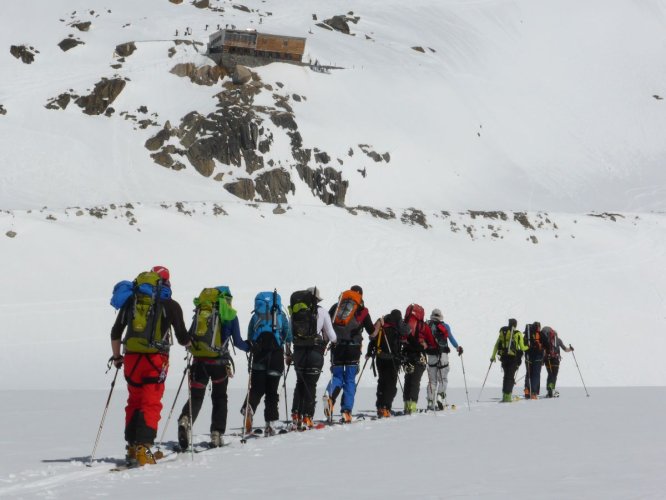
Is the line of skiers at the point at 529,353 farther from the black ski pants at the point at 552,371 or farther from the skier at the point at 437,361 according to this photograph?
the skier at the point at 437,361

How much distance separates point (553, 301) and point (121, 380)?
20790 mm

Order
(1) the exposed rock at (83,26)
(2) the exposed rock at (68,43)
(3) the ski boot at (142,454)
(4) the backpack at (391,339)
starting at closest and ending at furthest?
(3) the ski boot at (142,454) < (4) the backpack at (391,339) < (2) the exposed rock at (68,43) < (1) the exposed rock at (83,26)

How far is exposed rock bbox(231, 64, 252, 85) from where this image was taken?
61.4 m

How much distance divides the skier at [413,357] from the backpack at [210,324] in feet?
15.7

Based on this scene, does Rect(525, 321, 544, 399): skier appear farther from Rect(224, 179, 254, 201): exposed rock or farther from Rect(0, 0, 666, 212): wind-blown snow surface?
Rect(224, 179, 254, 201): exposed rock

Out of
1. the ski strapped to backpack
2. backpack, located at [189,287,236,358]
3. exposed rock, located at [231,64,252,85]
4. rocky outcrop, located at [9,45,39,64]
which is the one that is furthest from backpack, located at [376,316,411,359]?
rocky outcrop, located at [9,45,39,64]

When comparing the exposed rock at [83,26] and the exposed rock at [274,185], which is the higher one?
the exposed rock at [83,26]

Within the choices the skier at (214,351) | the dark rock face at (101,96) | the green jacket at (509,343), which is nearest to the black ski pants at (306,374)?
the skier at (214,351)

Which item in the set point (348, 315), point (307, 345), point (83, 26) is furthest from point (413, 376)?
point (83, 26)

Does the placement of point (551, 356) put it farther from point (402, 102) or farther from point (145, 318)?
point (402, 102)

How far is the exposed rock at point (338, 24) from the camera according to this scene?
8767 centimetres

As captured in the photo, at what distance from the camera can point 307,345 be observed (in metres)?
11.6

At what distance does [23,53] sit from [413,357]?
5774cm

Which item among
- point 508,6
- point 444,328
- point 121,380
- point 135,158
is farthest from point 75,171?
point 508,6
